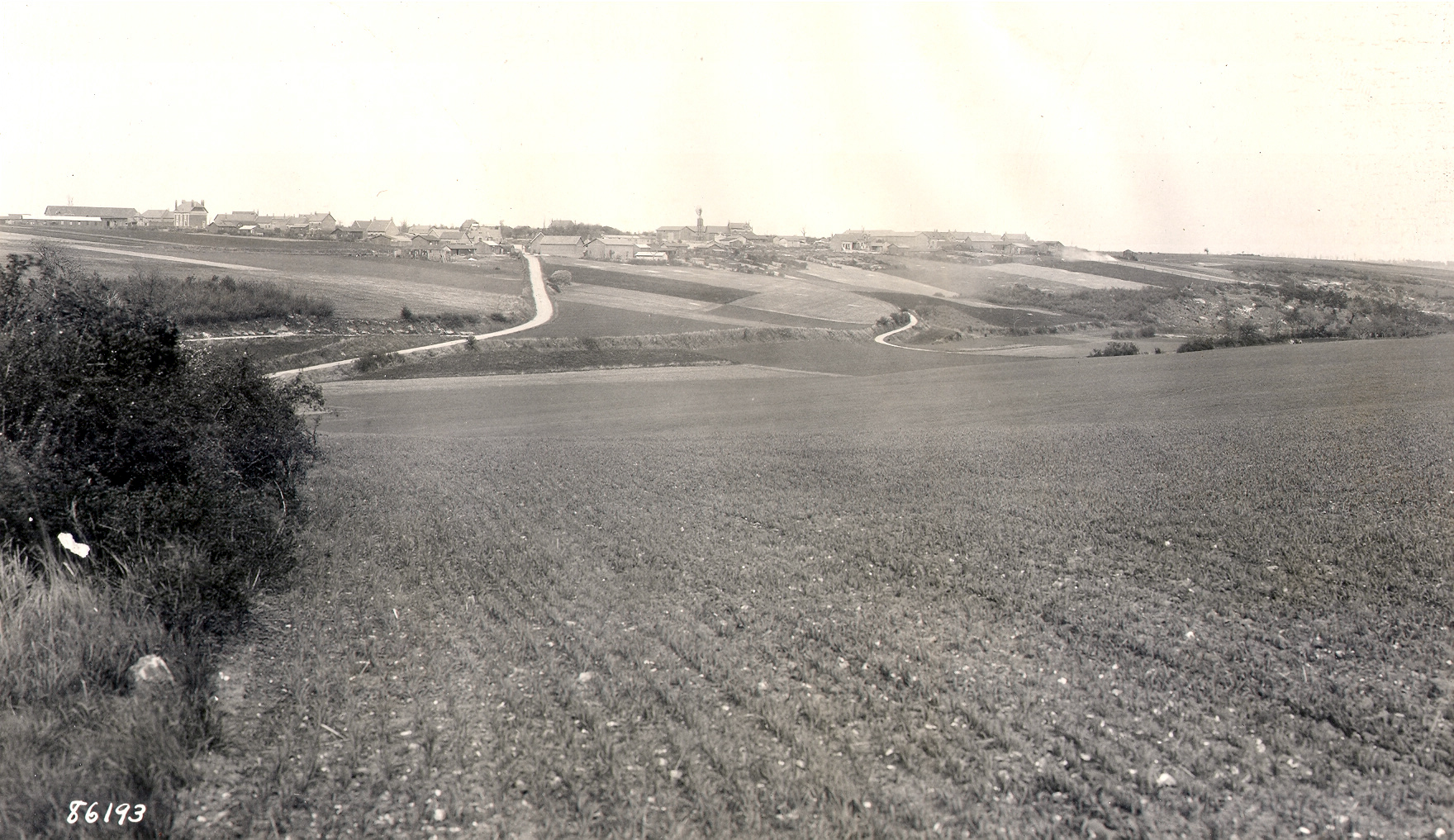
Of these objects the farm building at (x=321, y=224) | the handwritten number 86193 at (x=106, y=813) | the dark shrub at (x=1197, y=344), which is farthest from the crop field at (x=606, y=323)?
the handwritten number 86193 at (x=106, y=813)

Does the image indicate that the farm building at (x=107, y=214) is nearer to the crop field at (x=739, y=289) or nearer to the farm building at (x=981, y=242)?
the crop field at (x=739, y=289)

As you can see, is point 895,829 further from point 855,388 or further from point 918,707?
point 855,388

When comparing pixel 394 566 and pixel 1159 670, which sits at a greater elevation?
pixel 1159 670

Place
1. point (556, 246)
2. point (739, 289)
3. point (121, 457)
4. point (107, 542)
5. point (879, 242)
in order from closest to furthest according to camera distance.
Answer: point (107, 542) → point (121, 457) → point (879, 242) → point (556, 246) → point (739, 289)

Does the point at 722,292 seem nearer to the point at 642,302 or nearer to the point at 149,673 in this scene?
the point at 642,302

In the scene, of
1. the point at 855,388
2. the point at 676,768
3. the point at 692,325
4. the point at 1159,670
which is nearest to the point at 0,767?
the point at 676,768

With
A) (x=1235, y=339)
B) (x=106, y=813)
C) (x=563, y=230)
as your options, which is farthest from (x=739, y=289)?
(x=106, y=813)

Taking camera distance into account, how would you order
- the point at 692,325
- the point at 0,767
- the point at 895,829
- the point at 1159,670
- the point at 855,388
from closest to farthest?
1. the point at 895,829
2. the point at 0,767
3. the point at 1159,670
4. the point at 855,388
5. the point at 692,325
